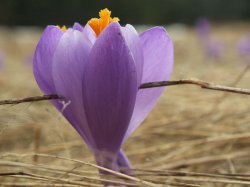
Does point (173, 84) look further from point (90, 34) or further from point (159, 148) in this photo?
point (159, 148)

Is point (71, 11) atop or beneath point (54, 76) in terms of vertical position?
beneath

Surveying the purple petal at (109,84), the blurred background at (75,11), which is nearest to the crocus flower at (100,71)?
the purple petal at (109,84)

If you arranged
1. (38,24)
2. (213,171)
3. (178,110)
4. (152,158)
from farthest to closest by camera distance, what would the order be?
(38,24), (178,110), (152,158), (213,171)

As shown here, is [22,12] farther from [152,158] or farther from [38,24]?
[152,158]

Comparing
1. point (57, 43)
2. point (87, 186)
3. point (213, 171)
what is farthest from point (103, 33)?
point (213, 171)

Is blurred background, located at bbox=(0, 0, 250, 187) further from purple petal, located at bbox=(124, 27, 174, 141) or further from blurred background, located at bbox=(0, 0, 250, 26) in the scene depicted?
blurred background, located at bbox=(0, 0, 250, 26)

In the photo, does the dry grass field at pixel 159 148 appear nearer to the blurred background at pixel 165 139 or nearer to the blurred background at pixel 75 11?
the blurred background at pixel 165 139

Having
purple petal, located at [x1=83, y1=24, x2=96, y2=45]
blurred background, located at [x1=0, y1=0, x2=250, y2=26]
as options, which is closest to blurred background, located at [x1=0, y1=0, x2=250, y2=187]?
purple petal, located at [x1=83, y1=24, x2=96, y2=45]
